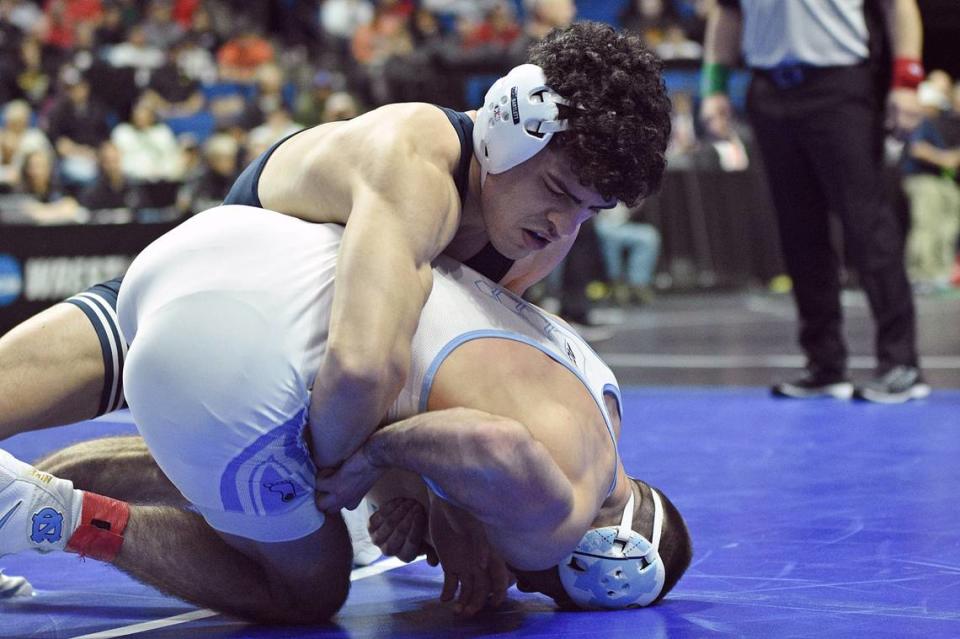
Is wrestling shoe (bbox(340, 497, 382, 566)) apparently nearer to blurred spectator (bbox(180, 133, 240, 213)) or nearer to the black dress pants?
the black dress pants

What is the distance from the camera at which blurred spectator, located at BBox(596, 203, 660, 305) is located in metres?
11.0

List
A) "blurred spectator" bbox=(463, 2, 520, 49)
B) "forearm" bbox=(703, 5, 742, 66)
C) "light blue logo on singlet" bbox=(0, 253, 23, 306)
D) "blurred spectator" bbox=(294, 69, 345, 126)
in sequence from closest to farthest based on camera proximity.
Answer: "forearm" bbox=(703, 5, 742, 66), "light blue logo on singlet" bbox=(0, 253, 23, 306), "blurred spectator" bbox=(294, 69, 345, 126), "blurred spectator" bbox=(463, 2, 520, 49)

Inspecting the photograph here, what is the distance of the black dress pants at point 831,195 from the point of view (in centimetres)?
498

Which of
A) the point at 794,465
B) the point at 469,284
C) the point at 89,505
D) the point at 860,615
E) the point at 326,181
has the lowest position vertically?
the point at 794,465

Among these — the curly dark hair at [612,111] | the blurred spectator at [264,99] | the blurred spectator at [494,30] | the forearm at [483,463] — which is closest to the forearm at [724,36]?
the curly dark hair at [612,111]

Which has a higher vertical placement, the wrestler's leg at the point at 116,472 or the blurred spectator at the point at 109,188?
the wrestler's leg at the point at 116,472

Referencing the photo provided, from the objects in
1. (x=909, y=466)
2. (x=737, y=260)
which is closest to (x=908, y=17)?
(x=909, y=466)

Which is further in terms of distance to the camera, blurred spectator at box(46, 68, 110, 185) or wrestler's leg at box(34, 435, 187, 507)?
blurred spectator at box(46, 68, 110, 185)

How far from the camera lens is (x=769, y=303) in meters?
10.5

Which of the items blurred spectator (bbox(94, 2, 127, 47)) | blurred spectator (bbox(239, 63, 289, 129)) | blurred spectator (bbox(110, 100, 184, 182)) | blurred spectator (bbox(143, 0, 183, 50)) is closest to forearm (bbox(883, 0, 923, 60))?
blurred spectator (bbox(110, 100, 184, 182))

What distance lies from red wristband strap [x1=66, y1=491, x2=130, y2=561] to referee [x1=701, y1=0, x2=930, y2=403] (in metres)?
3.39

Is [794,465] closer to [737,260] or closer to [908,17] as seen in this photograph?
→ [908,17]

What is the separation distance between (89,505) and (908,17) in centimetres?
381

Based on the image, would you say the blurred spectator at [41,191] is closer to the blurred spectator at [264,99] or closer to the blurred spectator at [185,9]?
the blurred spectator at [264,99]
